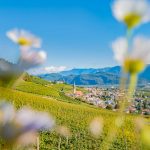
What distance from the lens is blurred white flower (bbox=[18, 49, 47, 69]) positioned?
72 cm

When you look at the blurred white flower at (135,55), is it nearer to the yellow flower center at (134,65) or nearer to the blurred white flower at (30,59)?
the yellow flower center at (134,65)

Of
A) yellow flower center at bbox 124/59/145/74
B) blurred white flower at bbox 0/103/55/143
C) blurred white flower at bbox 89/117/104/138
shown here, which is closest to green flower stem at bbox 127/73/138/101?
yellow flower center at bbox 124/59/145/74

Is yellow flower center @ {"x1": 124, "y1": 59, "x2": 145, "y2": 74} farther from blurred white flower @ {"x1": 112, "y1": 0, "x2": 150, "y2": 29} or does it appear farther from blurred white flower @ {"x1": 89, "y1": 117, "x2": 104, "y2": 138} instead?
blurred white flower @ {"x1": 89, "y1": 117, "x2": 104, "y2": 138}

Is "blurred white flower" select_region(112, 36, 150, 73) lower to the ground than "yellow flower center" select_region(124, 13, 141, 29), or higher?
lower

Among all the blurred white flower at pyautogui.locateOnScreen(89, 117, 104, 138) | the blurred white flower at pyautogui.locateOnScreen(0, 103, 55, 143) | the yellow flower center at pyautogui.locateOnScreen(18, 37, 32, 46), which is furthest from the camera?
the blurred white flower at pyautogui.locateOnScreen(89, 117, 104, 138)

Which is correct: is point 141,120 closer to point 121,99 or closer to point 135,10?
point 121,99

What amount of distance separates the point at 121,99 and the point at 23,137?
0.69ft

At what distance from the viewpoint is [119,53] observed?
732 mm

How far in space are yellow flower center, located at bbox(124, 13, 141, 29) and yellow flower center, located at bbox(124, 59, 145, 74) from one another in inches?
2.5

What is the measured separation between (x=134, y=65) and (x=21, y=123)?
22 centimetres

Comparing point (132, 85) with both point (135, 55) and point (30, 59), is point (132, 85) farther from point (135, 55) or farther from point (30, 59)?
point (30, 59)

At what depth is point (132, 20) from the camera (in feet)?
2.30

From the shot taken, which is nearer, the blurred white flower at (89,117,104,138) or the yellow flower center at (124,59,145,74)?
the yellow flower center at (124,59,145,74)

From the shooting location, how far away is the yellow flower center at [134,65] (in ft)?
2.36
